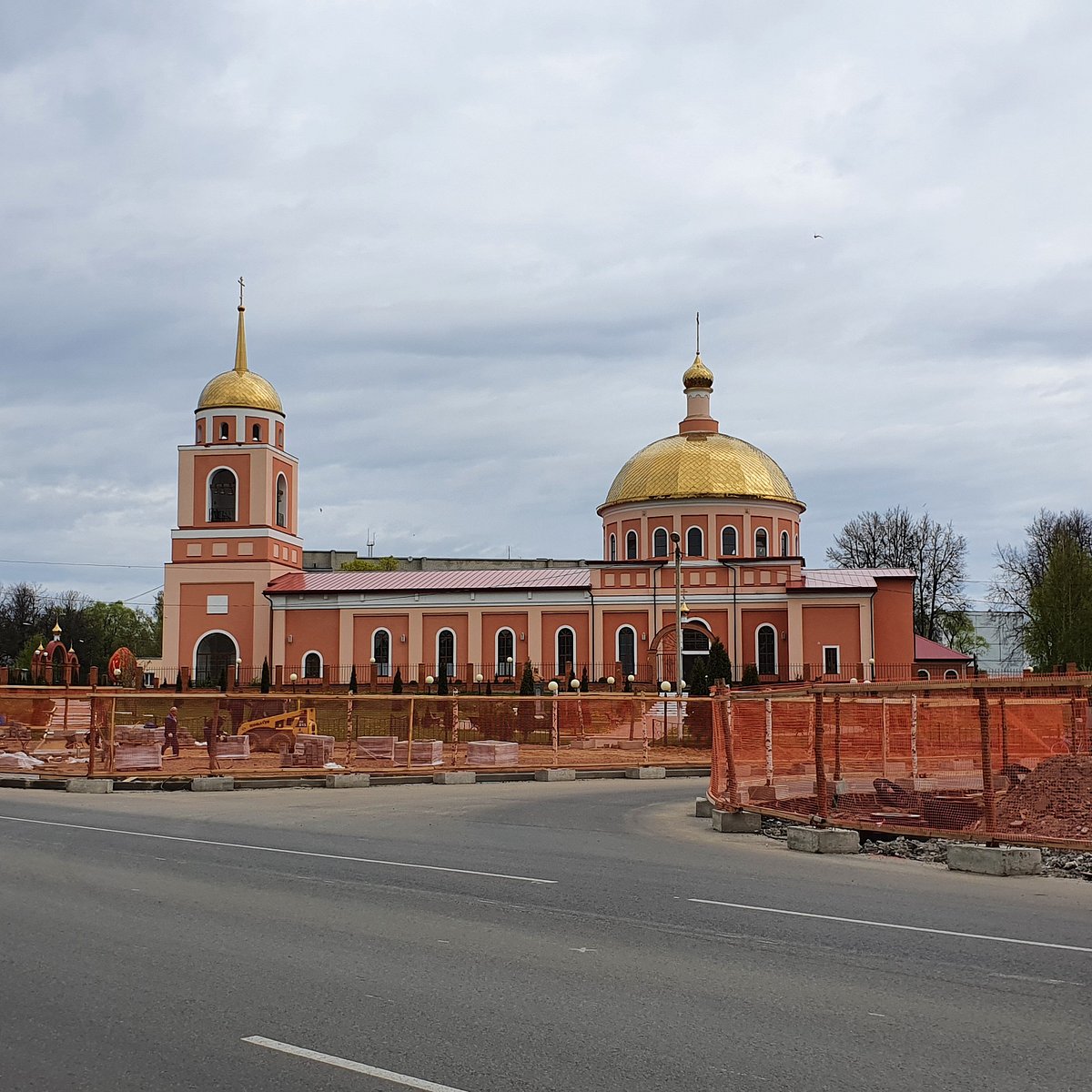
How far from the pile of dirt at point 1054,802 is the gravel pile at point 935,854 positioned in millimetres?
265

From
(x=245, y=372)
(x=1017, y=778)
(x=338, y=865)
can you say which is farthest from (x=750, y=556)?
(x=338, y=865)

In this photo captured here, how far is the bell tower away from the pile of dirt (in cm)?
5115

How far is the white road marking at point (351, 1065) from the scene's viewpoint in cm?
559

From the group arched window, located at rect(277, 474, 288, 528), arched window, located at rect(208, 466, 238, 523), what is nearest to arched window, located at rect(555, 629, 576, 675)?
arched window, located at rect(277, 474, 288, 528)

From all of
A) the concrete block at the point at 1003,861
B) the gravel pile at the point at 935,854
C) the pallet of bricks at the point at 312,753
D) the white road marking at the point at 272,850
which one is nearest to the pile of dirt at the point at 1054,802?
the gravel pile at the point at 935,854

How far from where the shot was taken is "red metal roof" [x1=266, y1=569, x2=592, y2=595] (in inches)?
2488

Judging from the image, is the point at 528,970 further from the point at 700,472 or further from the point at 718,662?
the point at 700,472

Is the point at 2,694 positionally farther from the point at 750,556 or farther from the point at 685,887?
the point at 750,556

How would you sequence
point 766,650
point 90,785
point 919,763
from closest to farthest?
point 919,763, point 90,785, point 766,650

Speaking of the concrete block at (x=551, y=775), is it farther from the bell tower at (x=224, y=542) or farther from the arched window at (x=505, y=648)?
the bell tower at (x=224, y=542)

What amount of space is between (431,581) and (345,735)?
33506 millimetres

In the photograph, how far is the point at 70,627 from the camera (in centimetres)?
11350

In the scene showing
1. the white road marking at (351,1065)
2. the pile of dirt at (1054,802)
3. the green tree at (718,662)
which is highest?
the green tree at (718,662)

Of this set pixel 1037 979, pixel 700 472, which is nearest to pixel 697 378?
pixel 700 472
